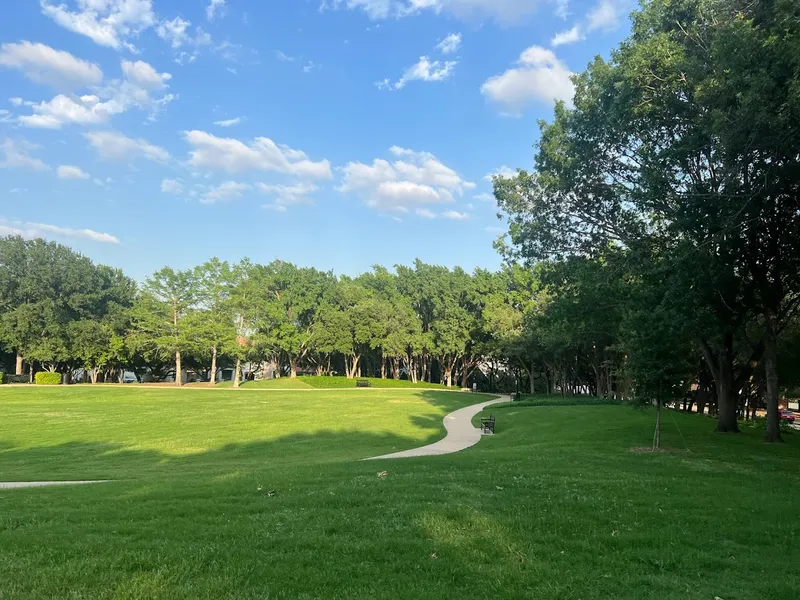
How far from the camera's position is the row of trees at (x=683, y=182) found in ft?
32.8

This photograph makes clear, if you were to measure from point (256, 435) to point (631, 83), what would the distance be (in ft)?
53.1

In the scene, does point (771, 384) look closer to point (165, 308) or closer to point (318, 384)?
point (318, 384)

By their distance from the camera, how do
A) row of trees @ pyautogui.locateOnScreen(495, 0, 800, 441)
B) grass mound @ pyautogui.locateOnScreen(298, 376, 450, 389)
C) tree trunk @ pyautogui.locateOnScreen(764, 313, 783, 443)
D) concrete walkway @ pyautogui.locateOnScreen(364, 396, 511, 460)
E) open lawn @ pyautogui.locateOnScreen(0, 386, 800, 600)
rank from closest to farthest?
open lawn @ pyautogui.locateOnScreen(0, 386, 800, 600) < row of trees @ pyautogui.locateOnScreen(495, 0, 800, 441) < concrete walkway @ pyautogui.locateOnScreen(364, 396, 511, 460) < tree trunk @ pyautogui.locateOnScreen(764, 313, 783, 443) < grass mound @ pyautogui.locateOnScreen(298, 376, 450, 389)

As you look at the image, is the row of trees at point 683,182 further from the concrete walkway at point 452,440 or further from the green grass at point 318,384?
the green grass at point 318,384

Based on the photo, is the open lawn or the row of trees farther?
the row of trees

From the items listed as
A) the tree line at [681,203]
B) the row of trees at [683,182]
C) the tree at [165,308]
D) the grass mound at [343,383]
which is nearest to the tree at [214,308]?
the tree at [165,308]

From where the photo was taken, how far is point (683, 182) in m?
14.8

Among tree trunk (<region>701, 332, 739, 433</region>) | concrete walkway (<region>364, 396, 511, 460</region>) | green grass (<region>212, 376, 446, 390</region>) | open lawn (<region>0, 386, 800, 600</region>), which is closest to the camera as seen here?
open lawn (<region>0, 386, 800, 600</region>)

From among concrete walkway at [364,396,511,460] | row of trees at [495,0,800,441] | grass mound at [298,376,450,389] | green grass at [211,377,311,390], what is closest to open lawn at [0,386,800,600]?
concrete walkway at [364,396,511,460]

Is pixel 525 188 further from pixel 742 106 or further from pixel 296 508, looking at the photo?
pixel 296 508

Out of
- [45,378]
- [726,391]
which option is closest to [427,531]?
[726,391]

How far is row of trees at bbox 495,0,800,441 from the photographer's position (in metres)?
9.99

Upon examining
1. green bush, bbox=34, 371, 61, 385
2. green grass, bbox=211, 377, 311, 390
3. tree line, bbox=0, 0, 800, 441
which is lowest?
green grass, bbox=211, 377, 311, 390

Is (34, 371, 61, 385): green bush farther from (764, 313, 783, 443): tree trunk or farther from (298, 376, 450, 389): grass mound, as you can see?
(764, 313, 783, 443): tree trunk
